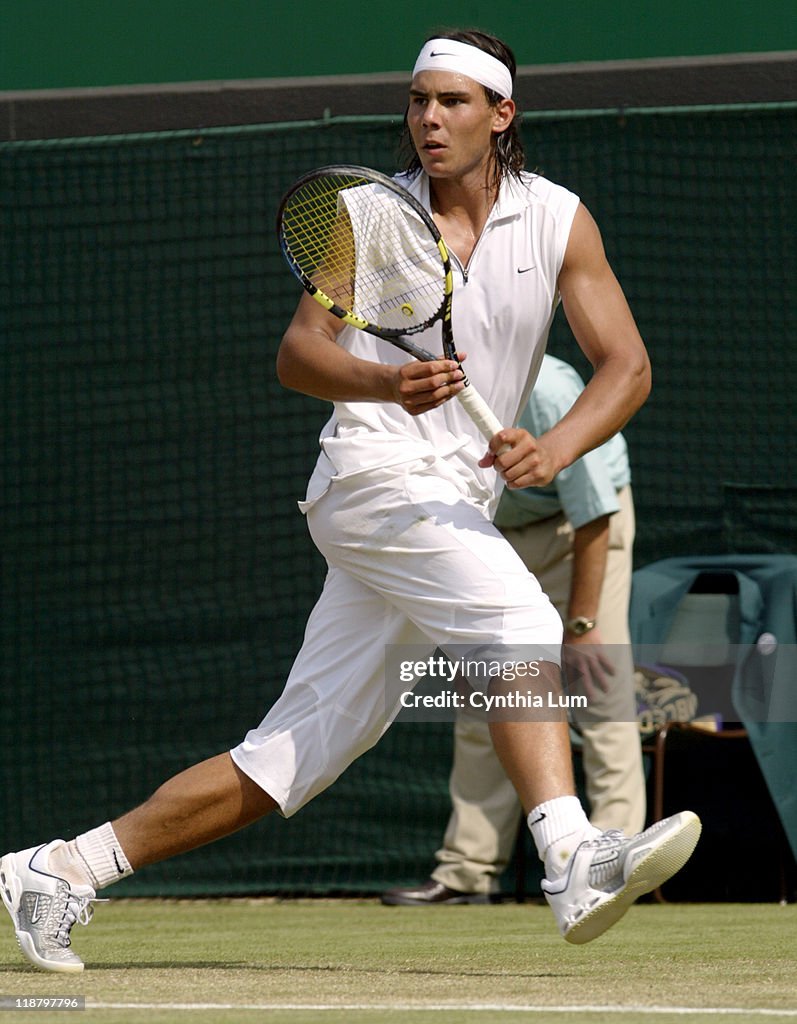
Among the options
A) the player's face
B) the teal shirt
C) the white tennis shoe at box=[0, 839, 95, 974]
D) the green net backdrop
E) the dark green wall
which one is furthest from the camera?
the dark green wall

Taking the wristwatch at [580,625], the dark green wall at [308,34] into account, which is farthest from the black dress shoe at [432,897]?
the dark green wall at [308,34]

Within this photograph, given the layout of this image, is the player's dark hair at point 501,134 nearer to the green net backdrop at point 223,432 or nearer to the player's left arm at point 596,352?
the player's left arm at point 596,352

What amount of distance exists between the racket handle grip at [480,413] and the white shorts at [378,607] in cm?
16

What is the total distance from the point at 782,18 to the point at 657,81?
54 centimetres

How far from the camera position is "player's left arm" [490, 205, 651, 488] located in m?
3.71

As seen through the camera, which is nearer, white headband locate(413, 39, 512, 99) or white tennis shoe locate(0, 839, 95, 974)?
white tennis shoe locate(0, 839, 95, 974)

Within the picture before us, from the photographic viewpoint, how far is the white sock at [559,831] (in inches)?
137

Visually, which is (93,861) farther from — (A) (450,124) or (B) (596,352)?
(A) (450,124)

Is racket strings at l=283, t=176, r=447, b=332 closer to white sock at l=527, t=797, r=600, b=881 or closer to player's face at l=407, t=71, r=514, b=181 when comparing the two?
player's face at l=407, t=71, r=514, b=181

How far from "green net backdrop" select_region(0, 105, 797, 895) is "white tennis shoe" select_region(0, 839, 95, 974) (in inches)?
119

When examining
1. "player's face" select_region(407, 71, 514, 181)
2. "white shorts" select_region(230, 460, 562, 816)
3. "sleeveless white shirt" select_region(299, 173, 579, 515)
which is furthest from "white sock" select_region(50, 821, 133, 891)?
"player's face" select_region(407, 71, 514, 181)

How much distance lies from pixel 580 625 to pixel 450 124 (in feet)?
7.10

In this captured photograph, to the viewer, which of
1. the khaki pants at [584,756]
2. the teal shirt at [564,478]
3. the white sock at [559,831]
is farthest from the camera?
the khaki pants at [584,756]

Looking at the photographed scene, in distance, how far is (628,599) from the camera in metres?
6.36
